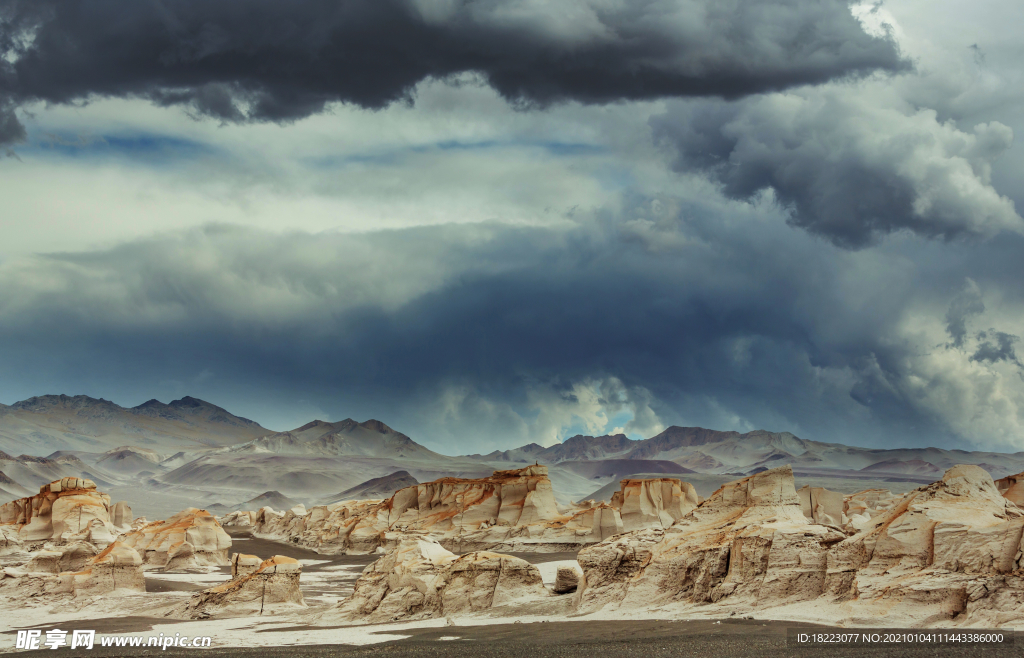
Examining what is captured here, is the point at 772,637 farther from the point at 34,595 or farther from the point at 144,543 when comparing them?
the point at 144,543

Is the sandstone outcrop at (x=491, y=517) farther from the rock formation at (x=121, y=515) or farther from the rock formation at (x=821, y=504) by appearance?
the rock formation at (x=821, y=504)

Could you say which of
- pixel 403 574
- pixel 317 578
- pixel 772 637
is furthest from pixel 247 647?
pixel 317 578

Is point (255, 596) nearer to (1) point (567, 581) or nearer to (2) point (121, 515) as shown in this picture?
(1) point (567, 581)

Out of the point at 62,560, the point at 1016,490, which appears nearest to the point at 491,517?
the point at 62,560

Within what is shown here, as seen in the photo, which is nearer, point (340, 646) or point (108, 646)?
point (340, 646)

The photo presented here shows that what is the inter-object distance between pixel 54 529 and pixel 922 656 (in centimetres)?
7617

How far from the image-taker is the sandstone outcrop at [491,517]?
83000 mm

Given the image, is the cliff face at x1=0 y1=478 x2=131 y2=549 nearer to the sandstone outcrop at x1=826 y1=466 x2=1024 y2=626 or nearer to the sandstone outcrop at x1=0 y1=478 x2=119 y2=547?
the sandstone outcrop at x1=0 y1=478 x2=119 y2=547

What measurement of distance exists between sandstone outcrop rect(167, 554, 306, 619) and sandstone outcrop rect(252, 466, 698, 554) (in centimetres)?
4026

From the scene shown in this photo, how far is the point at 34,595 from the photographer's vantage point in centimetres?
4116

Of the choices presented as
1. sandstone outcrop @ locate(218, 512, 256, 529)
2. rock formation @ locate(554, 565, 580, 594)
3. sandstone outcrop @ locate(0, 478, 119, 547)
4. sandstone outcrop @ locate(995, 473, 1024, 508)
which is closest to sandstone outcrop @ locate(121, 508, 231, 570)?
sandstone outcrop @ locate(0, 478, 119, 547)

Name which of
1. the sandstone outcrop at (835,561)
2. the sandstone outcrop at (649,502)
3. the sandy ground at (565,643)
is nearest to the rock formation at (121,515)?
the sandstone outcrop at (649,502)

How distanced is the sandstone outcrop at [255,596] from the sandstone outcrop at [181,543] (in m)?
26.0

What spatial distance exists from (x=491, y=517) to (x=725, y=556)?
6468cm
